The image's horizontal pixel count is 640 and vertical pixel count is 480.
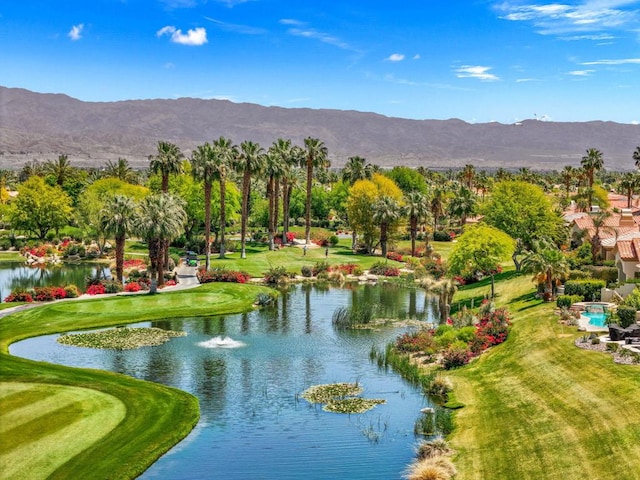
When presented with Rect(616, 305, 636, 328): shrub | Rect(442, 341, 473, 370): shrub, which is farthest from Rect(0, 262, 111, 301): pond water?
Rect(616, 305, 636, 328): shrub

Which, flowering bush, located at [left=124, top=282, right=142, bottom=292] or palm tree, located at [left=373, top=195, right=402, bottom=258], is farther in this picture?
palm tree, located at [left=373, top=195, right=402, bottom=258]

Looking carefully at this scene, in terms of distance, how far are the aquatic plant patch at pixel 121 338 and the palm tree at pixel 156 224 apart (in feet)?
47.6

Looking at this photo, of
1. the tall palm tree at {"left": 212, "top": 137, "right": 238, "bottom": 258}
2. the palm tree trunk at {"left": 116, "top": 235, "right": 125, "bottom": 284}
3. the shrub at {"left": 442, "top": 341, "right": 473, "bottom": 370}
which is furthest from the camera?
the tall palm tree at {"left": 212, "top": 137, "right": 238, "bottom": 258}

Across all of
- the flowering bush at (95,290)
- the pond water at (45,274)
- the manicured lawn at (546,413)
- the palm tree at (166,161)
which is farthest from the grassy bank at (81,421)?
the palm tree at (166,161)

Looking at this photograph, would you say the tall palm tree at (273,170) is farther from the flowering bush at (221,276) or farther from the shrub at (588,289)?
the shrub at (588,289)

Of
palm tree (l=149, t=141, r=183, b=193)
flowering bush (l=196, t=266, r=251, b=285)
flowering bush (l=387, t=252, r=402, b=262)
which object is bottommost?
flowering bush (l=196, t=266, r=251, b=285)

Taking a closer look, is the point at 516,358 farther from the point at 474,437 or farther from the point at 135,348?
the point at 135,348

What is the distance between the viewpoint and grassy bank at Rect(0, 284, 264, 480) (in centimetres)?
2912

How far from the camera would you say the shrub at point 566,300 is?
52.3m

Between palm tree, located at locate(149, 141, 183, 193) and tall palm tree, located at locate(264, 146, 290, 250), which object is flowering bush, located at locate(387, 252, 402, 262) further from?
palm tree, located at locate(149, 141, 183, 193)

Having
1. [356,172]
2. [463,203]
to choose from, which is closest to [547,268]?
[463,203]

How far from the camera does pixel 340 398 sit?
1565 inches

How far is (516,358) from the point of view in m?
44.0

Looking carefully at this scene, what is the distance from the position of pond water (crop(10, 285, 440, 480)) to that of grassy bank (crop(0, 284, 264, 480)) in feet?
3.85
